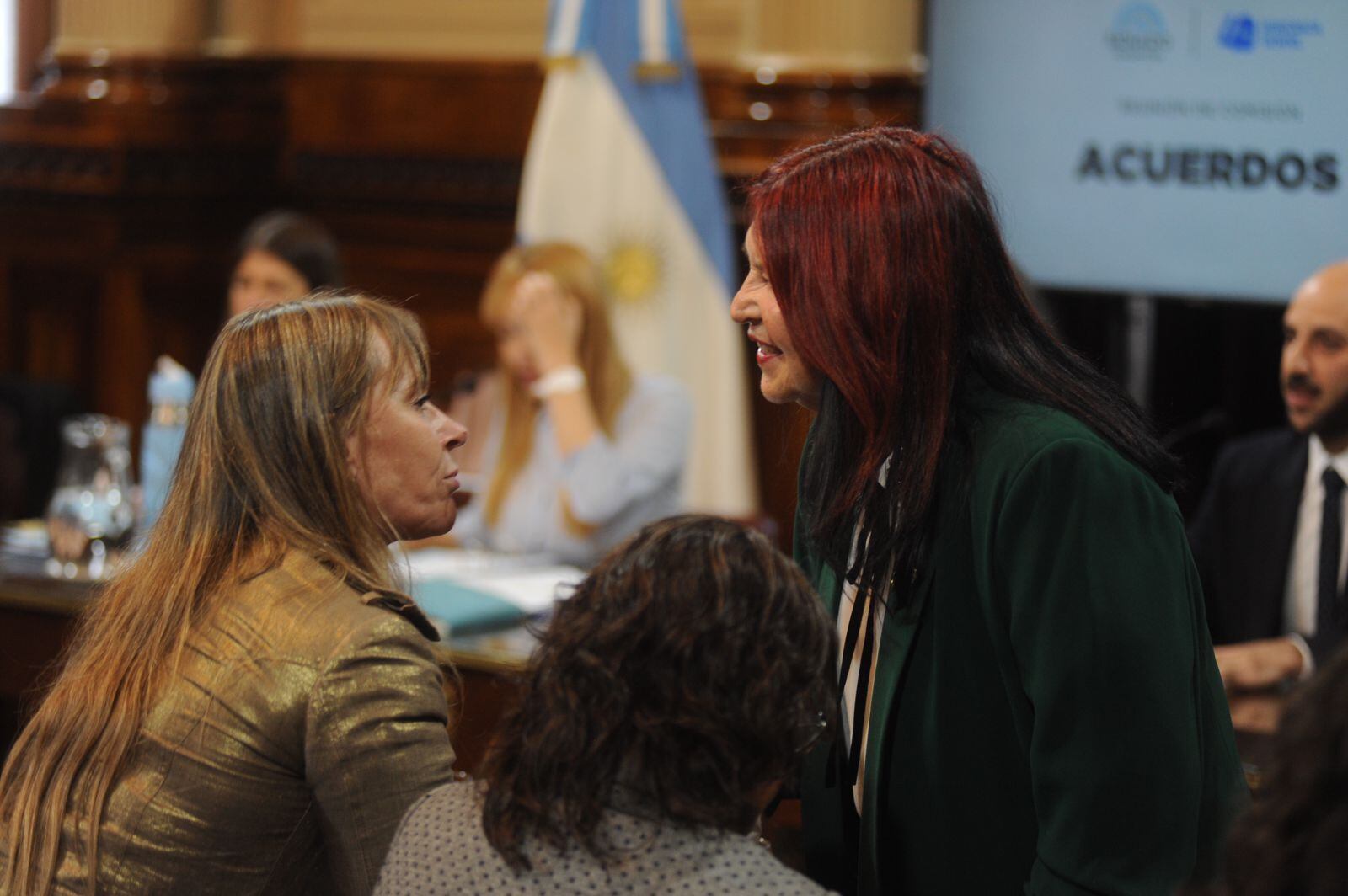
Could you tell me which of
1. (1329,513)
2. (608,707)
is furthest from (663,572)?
(1329,513)

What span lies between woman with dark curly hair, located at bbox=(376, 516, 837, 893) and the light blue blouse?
2.34 metres

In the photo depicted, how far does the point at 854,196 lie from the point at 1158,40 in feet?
8.92

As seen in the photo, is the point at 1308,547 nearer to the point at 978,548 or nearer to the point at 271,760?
the point at 978,548

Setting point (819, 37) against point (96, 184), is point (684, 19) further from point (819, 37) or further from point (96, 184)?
point (96, 184)

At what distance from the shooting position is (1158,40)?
376 centimetres

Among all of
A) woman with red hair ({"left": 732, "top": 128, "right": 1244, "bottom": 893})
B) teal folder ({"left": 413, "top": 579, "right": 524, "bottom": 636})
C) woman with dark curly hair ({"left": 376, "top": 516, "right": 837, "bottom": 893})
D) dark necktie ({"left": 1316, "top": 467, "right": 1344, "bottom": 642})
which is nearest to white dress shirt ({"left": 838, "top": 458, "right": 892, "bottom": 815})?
woman with red hair ({"left": 732, "top": 128, "right": 1244, "bottom": 893})

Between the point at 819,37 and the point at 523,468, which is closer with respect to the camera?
the point at 523,468

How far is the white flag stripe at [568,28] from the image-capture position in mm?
4664

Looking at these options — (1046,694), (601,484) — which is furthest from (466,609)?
(1046,694)

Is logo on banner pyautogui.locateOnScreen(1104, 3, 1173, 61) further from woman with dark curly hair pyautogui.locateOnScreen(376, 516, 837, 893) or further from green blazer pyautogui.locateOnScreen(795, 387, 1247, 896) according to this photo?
woman with dark curly hair pyautogui.locateOnScreen(376, 516, 837, 893)

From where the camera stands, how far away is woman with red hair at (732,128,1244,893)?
1.25 meters

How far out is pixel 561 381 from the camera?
146 inches

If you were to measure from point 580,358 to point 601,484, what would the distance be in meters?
0.35

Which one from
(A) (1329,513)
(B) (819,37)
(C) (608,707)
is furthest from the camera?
(B) (819,37)
